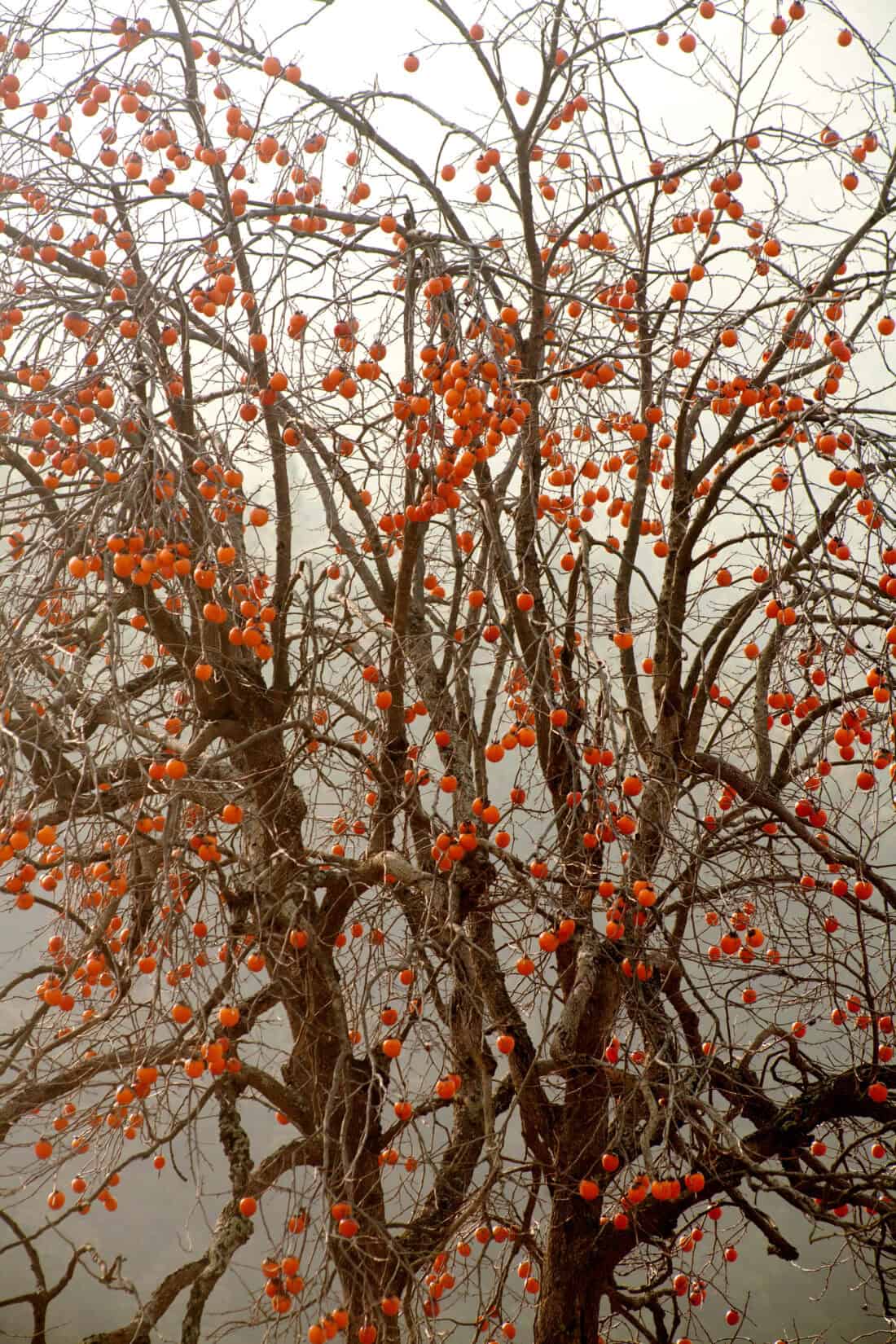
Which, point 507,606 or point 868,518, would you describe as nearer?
point 868,518

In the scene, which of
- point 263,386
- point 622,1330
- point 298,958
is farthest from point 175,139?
point 622,1330

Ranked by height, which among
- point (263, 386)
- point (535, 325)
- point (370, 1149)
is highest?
point (535, 325)

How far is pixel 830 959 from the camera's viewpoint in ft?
8.08

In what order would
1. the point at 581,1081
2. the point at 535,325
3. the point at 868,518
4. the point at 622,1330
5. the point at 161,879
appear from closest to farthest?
1. the point at 161,879
2. the point at 868,518
3. the point at 535,325
4. the point at 581,1081
5. the point at 622,1330

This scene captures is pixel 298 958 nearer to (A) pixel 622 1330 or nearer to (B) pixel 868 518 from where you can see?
(B) pixel 868 518

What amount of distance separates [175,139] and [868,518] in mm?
1632

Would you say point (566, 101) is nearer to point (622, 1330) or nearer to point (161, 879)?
point (161, 879)

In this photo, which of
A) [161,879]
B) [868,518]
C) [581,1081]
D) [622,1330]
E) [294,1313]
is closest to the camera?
[294,1313]

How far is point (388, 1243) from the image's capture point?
84.7 inches

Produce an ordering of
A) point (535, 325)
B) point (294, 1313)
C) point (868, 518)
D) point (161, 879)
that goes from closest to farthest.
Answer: point (294, 1313)
point (161, 879)
point (868, 518)
point (535, 325)

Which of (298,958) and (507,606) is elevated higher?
(507,606)

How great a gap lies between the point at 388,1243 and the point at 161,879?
0.80 m

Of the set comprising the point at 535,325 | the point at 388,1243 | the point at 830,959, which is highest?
the point at 535,325

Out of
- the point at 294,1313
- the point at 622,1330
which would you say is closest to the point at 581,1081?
the point at 294,1313
